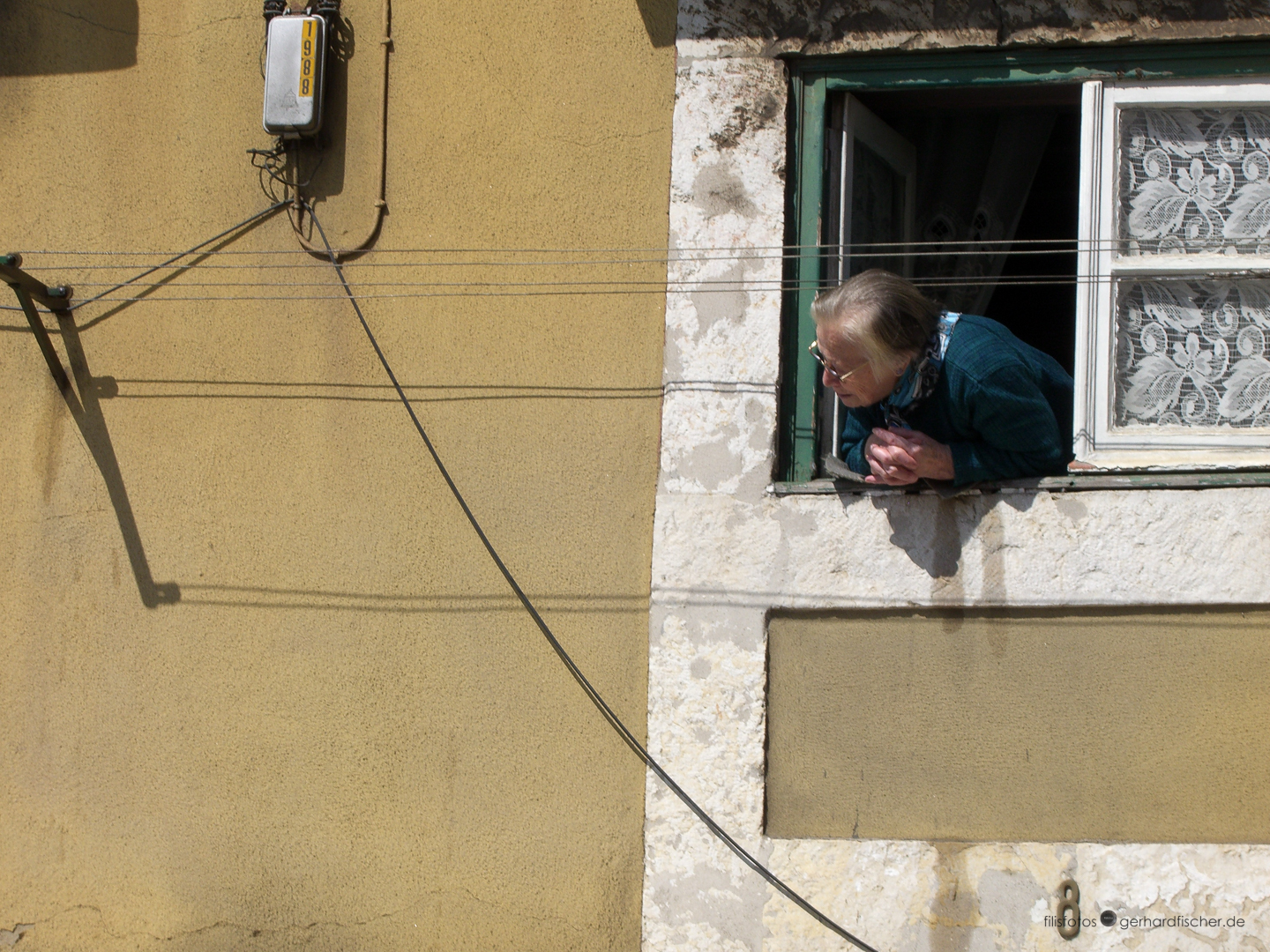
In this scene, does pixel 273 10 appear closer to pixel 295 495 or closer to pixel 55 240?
pixel 55 240

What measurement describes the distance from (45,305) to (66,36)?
86 centimetres

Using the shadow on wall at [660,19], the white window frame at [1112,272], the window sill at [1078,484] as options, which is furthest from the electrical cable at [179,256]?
the white window frame at [1112,272]

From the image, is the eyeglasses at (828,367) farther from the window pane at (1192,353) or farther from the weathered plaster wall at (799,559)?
the window pane at (1192,353)

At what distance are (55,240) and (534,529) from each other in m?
1.74

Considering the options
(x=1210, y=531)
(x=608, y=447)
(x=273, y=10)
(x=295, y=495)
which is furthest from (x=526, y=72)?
(x=1210, y=531)

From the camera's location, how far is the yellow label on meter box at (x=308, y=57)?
Result: 3.29 metres

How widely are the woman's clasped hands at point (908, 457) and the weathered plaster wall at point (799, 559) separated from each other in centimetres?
10

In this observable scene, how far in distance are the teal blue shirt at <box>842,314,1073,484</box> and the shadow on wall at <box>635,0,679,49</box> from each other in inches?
46.4

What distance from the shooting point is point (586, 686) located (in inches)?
121

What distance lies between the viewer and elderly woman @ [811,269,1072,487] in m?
2.81

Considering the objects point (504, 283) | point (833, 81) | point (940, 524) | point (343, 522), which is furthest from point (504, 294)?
point (940, 524)

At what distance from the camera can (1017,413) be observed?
2828mm

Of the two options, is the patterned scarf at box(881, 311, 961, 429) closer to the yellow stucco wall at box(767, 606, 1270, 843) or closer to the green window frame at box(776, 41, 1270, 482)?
the green window frame at box(776, 41, 1270, 482)

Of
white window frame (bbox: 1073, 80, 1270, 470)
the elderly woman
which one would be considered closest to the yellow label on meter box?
the elderly woman
